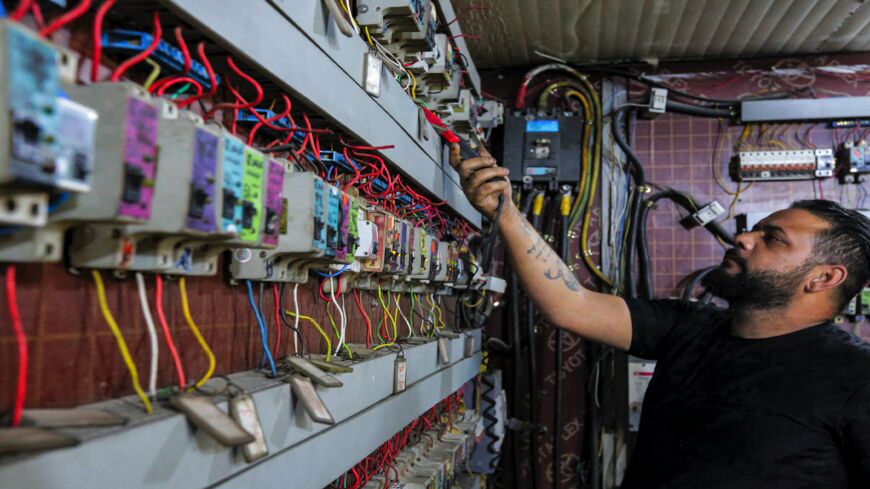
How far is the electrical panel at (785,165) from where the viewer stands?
3.12 metres

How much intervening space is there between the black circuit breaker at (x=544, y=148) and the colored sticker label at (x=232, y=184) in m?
2.57

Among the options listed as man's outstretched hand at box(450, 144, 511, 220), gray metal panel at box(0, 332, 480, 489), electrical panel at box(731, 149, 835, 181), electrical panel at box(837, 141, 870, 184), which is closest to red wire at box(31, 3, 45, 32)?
gray metal panel at box(0, 332, 480, 489)

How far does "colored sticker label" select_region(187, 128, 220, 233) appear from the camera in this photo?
75 cm

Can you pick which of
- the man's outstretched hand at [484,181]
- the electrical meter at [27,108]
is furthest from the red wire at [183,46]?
the man's outstretched hand at [484,181]

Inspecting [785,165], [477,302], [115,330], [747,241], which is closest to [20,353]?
[115,330]

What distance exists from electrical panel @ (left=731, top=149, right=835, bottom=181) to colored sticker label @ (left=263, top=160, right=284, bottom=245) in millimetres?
2919

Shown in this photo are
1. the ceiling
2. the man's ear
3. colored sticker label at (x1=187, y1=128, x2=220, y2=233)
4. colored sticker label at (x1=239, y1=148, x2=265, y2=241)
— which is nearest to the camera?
colored sticker label at (x1=187, y1=128, x2=220, y2=233)

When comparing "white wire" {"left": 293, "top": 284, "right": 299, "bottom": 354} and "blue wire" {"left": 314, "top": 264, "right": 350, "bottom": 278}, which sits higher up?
"blue wire" {"left": 314, "top": 264, "right": 350, "bottom": 278}

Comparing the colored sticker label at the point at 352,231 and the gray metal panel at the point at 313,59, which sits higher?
Result: the gray metal panel at the point at 313,59

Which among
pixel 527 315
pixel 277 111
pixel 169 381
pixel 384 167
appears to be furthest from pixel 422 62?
pixel 527 315

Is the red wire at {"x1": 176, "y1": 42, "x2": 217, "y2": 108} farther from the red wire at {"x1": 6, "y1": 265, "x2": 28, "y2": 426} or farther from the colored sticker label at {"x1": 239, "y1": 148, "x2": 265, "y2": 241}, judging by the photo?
the red wire at {"x1": 6, "y1": 265, "x2": 28, "y2": 426}

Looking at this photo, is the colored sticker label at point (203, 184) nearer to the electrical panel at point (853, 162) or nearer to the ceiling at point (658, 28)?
the ceiling at point (658, 28)

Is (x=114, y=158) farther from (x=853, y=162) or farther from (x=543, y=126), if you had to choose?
(x=853, y=162)

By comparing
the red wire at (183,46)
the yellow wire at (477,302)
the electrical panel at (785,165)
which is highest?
the electrical panel at (785,165)
